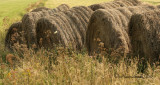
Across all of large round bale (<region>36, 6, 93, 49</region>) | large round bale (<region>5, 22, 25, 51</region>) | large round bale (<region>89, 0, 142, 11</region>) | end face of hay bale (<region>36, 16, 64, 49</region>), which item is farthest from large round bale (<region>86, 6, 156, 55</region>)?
large round bale (<region>5, 22, 25, 51</region>)

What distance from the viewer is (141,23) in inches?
219

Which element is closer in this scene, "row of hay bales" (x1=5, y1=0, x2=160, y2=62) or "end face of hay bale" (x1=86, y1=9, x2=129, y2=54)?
"row of hay bales" (x1=5, y1=0, x2=160, y2=62)

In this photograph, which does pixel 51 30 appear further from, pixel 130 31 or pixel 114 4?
pixel 114 4

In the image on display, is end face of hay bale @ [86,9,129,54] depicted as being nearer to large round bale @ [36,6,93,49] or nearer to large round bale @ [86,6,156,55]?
large round bale @ [86,6,156,55]

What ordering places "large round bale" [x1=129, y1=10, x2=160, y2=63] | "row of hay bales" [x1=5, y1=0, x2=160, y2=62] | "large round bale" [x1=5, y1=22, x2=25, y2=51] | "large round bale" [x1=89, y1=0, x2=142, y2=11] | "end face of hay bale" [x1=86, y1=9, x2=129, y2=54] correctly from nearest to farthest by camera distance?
1. "large round bale" [x1=129, y1=10, x2=160, y2=63]
2. "row of hay bales" [x1=5, y1=0, x2=160, y2=62]
3. "end face of hay bale" [x1=86, y1=9, x2=129, y2=54]
4. "large round bale" [x1=89, y1=0, x2=142, y2=11]
5. "large round bale" [x1=5, y1=22, x2=25, y2=51]

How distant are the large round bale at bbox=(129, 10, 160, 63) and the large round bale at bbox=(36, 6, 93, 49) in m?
2.17

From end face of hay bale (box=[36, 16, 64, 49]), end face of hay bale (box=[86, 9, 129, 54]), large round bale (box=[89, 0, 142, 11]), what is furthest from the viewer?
large round bale (box=[89, 0, 142, 11])

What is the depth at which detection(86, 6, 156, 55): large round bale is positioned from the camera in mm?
5945

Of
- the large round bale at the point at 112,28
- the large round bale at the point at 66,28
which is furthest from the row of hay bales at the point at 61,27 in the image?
the large round bale at the point at 112,28

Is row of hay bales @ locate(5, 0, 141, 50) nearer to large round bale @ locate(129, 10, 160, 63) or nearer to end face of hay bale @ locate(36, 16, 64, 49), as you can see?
end face of hay bale @ locate(36, 16, 64, 49)

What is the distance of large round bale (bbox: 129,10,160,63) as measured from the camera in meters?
5.39

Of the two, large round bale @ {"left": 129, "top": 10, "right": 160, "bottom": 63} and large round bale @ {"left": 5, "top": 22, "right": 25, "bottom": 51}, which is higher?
large round bale @ {"left": 129, "top": 10, "right": 160, "bottom": 63}

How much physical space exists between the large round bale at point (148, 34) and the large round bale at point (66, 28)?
7.12 feet

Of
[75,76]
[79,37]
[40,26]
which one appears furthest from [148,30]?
[40,26]
